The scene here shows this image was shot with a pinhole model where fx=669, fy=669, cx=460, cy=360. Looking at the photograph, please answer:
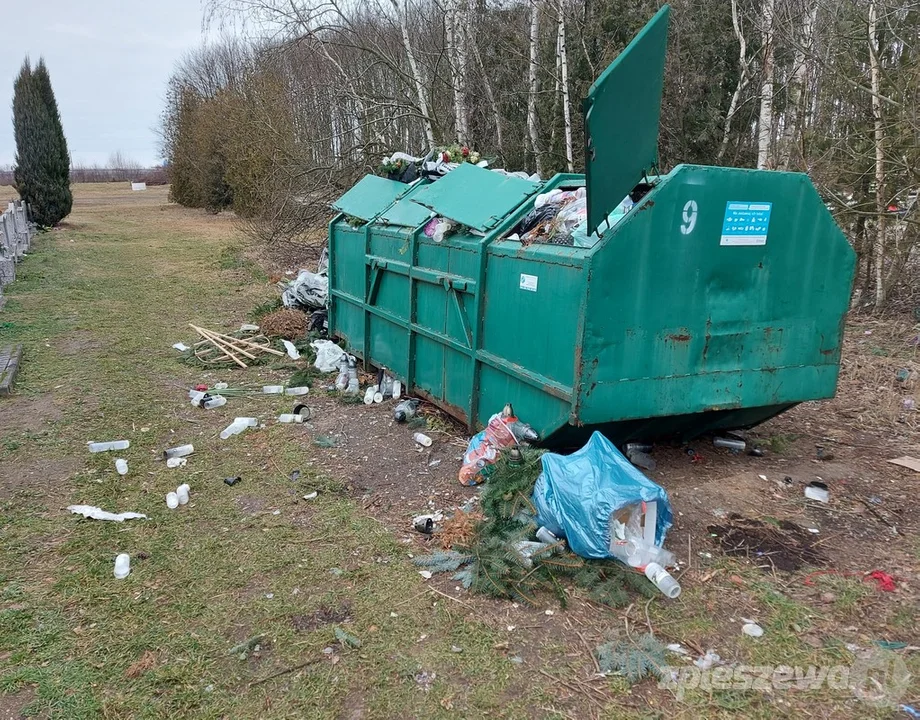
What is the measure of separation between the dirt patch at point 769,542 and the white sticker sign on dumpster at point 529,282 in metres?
1.68

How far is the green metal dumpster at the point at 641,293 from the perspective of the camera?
3.56 metres

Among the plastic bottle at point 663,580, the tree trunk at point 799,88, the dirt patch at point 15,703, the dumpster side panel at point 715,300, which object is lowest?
the dirt patch at point 15,703

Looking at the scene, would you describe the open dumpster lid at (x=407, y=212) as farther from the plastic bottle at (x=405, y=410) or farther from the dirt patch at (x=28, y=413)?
the dirt patch at (x=28, y=413)

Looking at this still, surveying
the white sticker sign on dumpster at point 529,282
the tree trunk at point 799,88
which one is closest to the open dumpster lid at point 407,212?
the white sticker sign on dumpster at point 529,282

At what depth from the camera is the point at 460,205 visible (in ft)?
16.1

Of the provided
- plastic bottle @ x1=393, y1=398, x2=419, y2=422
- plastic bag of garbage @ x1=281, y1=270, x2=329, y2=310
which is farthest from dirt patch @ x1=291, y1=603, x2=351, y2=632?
plastic bag of garbage @ x1=281, y1=270, x2=329, y2=310

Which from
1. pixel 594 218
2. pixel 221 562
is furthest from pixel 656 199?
pixel 221 562

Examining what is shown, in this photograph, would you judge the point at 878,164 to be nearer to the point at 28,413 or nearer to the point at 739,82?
the point at 739,82

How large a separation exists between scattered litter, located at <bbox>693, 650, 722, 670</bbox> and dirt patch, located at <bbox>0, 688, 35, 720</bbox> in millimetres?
2540

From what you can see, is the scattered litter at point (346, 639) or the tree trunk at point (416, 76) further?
the tree trunk at point (416, 76)

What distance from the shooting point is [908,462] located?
4637 mm

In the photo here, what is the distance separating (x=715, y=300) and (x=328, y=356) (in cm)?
427

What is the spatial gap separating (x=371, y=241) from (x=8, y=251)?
35.3 ft

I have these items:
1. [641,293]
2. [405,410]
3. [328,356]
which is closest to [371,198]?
[328,356]
